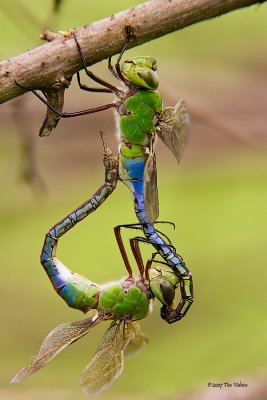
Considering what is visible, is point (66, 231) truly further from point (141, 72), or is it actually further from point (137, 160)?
point (141, 72)

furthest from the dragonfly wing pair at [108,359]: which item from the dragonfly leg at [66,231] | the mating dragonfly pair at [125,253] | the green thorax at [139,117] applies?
the green thorax at [139,117]

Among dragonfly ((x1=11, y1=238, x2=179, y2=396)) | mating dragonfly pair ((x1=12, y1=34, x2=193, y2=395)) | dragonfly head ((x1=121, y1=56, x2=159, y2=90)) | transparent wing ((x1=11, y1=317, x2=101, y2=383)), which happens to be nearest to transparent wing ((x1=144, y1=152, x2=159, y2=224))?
mating dragonfly pair ((x1=12, y1=34, x2=193, y2=395))

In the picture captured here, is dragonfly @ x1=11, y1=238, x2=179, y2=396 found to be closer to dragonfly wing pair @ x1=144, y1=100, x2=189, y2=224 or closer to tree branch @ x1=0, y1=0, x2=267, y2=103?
dragonfly wing pair @ x1=144, y1=100, x2=189, y2=224

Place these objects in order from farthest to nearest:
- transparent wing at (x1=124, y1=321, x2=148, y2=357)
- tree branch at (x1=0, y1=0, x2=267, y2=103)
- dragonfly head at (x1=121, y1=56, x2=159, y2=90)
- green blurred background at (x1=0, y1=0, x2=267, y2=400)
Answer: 1. green blurred background at (x1=0, y1=0, x2=267, y2=400)
2. transparent wing at (x1=124, y1=321, x2=148, y2=357)
3. dragonfly head at (x1=121, y1=56, x2=159, y2=90)
4. tree branch at (x1=0, y1=0, x2=267, y2=103)

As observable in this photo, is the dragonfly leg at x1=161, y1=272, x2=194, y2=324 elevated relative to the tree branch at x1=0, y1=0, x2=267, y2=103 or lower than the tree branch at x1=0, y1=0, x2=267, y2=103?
lower

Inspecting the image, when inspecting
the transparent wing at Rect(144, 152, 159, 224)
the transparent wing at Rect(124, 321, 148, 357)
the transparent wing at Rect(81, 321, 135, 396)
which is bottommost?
the transparent wing at Rect(81, 321, 135, 396)

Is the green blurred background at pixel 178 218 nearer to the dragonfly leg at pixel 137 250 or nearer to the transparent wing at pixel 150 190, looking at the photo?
the dragonfly leg at pixel 137 250
